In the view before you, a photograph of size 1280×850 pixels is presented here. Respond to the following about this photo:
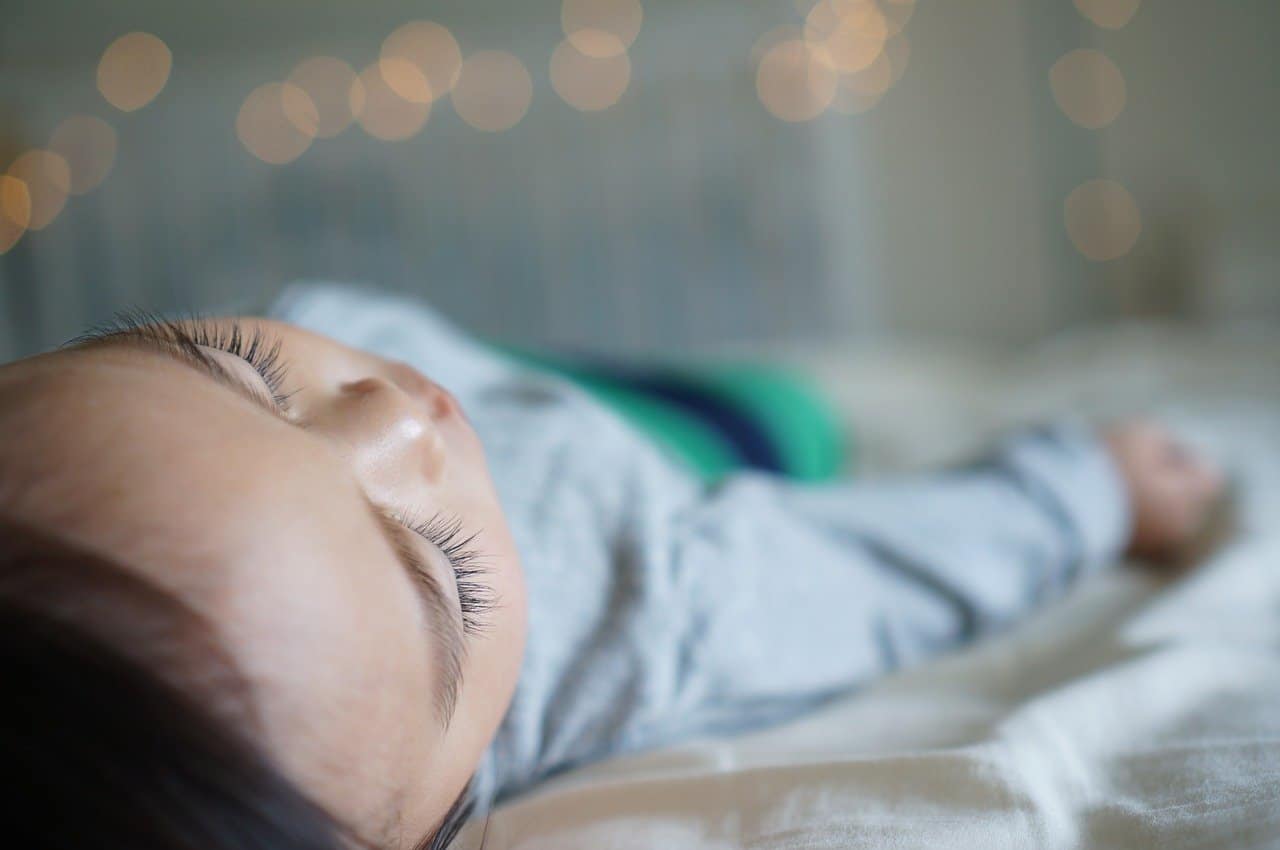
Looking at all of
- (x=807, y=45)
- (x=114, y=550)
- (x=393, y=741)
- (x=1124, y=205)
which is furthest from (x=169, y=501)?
(x=1124, y=205)

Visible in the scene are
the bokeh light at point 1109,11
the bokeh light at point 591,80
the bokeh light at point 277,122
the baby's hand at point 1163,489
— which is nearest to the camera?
the baby's hand at point 1163,489

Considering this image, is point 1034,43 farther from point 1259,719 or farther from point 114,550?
point 114,550

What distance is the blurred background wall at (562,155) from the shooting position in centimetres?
197

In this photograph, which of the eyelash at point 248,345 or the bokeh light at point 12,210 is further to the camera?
the bokeh light at point 12,210

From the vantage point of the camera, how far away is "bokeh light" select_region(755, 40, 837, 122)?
2123 mm

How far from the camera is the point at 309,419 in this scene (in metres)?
0.44

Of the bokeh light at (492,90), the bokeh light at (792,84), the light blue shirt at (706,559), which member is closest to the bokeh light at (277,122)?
the bokeh light at (492,90)

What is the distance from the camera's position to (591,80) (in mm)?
2137

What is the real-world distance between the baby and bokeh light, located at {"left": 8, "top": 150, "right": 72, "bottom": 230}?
1520 mm

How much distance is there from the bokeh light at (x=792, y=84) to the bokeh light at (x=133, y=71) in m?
1.30

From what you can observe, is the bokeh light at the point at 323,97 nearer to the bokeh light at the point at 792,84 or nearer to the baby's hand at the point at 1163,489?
the bokeh light at the point at 792,84

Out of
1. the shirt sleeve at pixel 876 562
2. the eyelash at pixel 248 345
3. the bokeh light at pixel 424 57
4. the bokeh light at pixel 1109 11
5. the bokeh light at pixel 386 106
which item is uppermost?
the bokeh light at pixel 1109 11

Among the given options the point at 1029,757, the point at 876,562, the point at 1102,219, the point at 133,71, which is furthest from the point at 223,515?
the point at 1102,219

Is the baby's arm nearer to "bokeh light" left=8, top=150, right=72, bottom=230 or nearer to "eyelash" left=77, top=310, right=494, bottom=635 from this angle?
"eyelash" left=77, top=310, right=494, bottom=635
